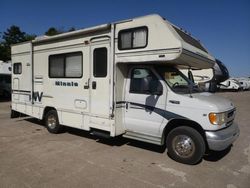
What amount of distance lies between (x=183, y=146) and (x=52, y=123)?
431 centimetres

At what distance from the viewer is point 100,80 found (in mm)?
6035

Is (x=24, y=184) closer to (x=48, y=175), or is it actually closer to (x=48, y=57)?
(x=48, y=175)

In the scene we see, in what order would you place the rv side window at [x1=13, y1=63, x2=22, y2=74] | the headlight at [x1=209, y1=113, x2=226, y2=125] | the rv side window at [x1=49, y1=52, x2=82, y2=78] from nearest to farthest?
the headlight at [x1=209, y1=113, x2=226, y2=125], the rv side window at [x1=49, y1=52, x2=82, y2=78], the rv side window at [x1=13, y1=63, x2=22, y2=74]

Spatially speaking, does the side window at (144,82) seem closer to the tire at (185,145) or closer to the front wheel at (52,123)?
the tire at (185,145)

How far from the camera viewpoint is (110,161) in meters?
5.10

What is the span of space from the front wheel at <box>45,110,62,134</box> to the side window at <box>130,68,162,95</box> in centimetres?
295

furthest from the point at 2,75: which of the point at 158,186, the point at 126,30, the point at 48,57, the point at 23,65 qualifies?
the point at 158,186

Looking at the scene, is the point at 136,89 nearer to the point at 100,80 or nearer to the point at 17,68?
the point at 100,80

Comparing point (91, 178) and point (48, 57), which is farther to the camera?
point (48, 57)

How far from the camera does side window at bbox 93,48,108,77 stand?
5926 millimetres

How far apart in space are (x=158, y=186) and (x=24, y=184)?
2.22 m

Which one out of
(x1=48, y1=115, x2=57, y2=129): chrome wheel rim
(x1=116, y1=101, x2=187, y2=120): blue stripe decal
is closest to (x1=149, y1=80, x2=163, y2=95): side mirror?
(x1=116, y1=101, x2=187, y2=120): blue stripe decal

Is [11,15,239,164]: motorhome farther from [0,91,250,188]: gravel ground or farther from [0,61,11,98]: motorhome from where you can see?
[0,61,11,98]: motorhome

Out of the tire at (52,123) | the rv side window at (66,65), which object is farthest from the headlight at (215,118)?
the tire at (52,123)
